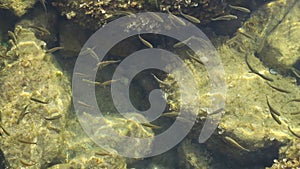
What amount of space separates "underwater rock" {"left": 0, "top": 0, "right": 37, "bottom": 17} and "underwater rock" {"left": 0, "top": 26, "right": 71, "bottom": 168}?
1.28ft

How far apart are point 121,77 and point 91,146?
1790 millimetres

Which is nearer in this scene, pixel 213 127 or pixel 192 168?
pixel 213 127

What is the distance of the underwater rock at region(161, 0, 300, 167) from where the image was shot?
623 centimetres

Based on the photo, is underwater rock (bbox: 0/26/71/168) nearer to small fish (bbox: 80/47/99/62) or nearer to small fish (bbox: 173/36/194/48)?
small fish (bbox: 80/47/99/62)

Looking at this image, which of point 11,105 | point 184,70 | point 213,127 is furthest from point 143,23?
point 11,105

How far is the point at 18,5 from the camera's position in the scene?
20.9 ft

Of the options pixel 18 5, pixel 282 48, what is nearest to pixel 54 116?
pixel 18 5

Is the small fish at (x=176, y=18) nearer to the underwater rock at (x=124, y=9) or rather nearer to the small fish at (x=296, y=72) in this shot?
the underwater rock at (x=124, y=9)

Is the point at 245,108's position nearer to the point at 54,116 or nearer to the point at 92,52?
the point at 92,52

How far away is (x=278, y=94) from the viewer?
693 centimetres

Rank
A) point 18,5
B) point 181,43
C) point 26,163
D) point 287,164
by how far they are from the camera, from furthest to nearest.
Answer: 1. point 181,43
2. point 18,5
3. point 287,164
4. point 26,163

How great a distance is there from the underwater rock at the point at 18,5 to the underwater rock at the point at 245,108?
347 centimetres

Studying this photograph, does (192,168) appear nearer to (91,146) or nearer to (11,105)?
(91,146)

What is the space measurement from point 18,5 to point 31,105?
224 centimetres
